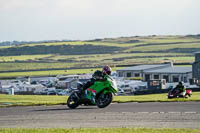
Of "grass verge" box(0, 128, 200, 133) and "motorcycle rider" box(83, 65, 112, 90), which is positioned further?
"motorcycle rider" box(83, 65, 112, 90)

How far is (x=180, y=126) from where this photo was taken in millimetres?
16609

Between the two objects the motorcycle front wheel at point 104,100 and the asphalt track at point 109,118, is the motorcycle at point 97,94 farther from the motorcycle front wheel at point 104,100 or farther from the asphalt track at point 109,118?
the asphalt track at point 109,118

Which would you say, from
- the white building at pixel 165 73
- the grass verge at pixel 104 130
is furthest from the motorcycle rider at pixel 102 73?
the white building at pixel 165 73

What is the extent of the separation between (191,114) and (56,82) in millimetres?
97337

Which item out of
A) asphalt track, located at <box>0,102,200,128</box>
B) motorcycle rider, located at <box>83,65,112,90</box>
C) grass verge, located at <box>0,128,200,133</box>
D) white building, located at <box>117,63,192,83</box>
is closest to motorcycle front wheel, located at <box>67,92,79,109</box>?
motorcycle rider, located at <box>83,65,112,90</box>

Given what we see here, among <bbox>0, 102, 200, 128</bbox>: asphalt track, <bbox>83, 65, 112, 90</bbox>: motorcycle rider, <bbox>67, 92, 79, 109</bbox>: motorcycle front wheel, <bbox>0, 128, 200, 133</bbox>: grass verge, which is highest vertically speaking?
<bbox>83, 65, 112, 90</bbox>: motorcycle rider

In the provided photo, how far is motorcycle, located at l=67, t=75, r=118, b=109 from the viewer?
77.2 ft

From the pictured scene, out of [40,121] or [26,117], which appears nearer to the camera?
[40,121]

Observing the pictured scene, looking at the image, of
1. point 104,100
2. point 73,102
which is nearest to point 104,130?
point 104,100

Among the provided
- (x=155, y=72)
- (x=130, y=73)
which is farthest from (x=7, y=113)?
(x=130, y=73)

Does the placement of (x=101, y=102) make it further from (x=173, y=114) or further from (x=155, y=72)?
(x=155, y=72)

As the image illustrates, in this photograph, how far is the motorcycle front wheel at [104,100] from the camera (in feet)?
77.5

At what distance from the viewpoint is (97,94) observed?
23.8m

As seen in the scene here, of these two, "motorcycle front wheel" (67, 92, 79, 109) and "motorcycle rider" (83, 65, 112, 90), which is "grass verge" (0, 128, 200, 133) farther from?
"motorcycle front wheel" (67, 92, 79, 109)
